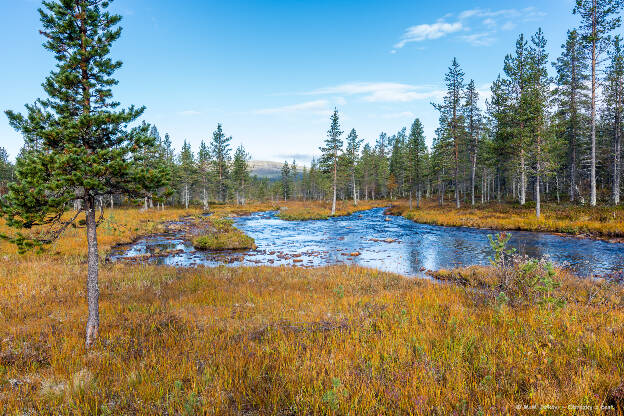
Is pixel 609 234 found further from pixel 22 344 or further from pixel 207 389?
pixel 22 344

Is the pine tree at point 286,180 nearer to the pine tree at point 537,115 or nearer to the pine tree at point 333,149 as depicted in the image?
the pine tree at point 333,149

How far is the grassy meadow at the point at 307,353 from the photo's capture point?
343 centimetres

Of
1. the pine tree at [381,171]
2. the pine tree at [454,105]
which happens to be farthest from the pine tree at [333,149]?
the pine tree at [381,171]

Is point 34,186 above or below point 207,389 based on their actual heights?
above

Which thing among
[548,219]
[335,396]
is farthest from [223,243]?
[548,219]

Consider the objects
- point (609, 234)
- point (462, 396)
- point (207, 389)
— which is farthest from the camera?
point (609, 234)

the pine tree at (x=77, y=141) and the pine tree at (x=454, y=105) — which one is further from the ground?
the pine tree at (x=454, y=105)

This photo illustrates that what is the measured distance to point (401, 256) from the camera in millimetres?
17922

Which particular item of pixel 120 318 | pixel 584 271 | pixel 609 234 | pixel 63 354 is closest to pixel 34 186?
pixel 63 354

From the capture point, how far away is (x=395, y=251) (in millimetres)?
19531

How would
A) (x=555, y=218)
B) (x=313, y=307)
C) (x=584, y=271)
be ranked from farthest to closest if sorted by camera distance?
(x=555, y=218)
(x=584, y=271)
(x=313, y=307)

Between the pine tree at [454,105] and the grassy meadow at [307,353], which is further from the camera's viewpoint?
the pine tree at [454,105]

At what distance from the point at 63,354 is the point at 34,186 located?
2.99m

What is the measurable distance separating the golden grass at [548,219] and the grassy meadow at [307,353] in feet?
57.5
